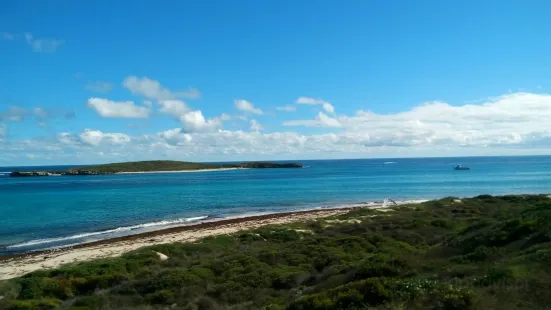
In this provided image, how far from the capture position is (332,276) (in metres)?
14.8

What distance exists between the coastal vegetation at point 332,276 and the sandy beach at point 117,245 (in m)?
5.97

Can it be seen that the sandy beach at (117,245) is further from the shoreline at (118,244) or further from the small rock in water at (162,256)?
the small rock in water at (162,256)

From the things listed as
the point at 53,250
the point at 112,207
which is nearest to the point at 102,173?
the point at 112,207

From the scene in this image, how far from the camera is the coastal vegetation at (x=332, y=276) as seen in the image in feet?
30.8

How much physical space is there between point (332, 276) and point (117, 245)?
2274cm

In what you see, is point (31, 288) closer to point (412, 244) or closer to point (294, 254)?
point (294, 254)

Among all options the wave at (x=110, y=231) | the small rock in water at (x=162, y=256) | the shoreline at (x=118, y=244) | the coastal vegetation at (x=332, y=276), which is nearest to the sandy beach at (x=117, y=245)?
the shoreline at (x=118, y=244)

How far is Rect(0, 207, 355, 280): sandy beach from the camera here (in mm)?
26844

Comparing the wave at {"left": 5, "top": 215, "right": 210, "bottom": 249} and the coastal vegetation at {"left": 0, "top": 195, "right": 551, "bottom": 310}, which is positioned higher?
the coastal vegetation at {"left": 0, "top": 195, "right": 551, "bottom": 310}

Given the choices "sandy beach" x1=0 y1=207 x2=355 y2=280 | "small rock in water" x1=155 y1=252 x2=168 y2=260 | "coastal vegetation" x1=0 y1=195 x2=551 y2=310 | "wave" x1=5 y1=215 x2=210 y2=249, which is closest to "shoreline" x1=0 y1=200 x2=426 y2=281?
"sandy beach" x1=0 y1=207 x2=355 y2=280

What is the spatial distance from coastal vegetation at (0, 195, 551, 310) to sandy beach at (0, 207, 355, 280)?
5.97 meters

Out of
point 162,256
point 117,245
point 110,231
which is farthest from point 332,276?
point 110,231

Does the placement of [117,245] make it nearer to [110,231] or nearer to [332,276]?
[110,231]

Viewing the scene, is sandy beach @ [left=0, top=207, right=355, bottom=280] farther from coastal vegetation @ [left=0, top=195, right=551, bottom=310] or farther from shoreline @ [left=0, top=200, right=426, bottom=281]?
coastal vegetation @ [left=0, top=195, right=551, bottom=310]
